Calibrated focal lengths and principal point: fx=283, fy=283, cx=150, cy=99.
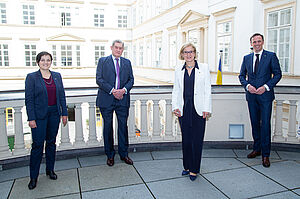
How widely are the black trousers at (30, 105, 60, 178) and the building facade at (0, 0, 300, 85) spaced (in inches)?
345

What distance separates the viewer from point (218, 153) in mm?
5062

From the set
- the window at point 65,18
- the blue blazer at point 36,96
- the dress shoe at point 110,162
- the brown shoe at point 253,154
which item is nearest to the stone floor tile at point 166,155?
the dress shoe at point 110,162

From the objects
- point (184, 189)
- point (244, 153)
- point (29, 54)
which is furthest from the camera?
point (29, 54)

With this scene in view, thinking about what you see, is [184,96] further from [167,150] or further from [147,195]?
[167,150]

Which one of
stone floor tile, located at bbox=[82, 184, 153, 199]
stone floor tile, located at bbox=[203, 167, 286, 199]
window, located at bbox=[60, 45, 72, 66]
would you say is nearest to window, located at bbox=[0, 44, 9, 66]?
window, located at bbox=[60, 45, 72, 66]

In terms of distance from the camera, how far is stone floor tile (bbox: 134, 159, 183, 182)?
4.00 m

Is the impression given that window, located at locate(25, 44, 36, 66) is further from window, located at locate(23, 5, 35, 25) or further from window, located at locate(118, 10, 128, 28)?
window, located at locate(118, 10, 128, 28)

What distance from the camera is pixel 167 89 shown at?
5.41 meters

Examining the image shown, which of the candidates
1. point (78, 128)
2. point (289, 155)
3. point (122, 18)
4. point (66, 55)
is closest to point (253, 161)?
point (289, 155)

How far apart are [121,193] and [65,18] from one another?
32.4m

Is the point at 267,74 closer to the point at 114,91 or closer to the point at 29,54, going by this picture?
the point at 114,91

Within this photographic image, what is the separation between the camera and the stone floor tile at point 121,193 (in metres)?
3.40

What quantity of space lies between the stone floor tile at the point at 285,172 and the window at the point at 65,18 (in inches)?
1263

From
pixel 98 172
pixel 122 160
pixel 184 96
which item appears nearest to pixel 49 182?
pixel 98 172
